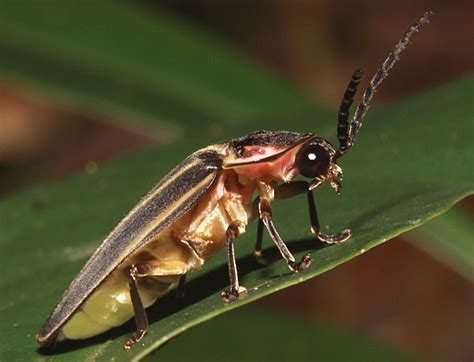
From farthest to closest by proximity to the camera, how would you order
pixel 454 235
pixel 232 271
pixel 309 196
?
pixel 454 235 < pixel 309 196 < pixel 232 271

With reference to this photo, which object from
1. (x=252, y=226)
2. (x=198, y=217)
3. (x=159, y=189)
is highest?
(x=159, y=189)

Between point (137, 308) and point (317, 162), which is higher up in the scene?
point (317, 162)

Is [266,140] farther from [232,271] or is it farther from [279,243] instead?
[232,271]

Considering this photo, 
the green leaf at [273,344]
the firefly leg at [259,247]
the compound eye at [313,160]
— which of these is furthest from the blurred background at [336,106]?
the compound eye at [313,160]

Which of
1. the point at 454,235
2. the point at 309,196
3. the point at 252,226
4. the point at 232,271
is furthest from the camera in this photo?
the point at 454,235

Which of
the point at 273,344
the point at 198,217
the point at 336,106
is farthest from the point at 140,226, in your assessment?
the point at 336,106

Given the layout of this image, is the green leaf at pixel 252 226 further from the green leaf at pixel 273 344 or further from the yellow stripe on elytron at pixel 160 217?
the green leaf at pixel 273 344

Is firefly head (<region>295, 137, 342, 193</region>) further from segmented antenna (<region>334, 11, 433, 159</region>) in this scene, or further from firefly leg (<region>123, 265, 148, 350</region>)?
firefly leg (<region>123, 265, 148, 350</region>)
